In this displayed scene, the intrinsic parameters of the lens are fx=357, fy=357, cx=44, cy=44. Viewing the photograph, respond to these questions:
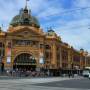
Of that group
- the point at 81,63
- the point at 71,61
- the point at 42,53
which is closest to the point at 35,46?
the point at 42,53

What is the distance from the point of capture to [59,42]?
412 ft

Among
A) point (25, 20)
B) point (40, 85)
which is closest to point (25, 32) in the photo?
point (25, 20)

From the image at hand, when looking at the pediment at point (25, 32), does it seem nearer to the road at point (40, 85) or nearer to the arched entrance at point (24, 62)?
the arched entrance at point (24, 62)

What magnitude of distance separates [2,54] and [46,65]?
1478 cm

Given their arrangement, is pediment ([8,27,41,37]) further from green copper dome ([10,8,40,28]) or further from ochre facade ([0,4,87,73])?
green copper dome ([10,8,40,28])

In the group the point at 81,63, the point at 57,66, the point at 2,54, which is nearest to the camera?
the point at 2,54

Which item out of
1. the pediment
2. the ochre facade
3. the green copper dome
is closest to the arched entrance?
the ochre facade

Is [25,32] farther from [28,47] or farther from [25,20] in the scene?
[25,20]

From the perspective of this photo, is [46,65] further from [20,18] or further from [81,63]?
[81,63]

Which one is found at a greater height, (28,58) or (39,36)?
(39,36)

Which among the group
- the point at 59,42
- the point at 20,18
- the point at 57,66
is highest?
the point at 20,18

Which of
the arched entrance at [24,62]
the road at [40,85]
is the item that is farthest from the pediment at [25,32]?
the road at [40,85]

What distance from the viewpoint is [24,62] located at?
11344 cm

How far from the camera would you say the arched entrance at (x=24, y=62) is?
11356 centimetres
